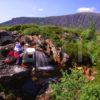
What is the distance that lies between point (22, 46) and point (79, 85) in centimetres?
2974

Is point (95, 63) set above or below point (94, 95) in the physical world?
below

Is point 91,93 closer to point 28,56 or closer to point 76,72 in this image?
point 76,72

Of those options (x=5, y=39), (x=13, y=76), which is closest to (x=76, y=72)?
(x=13, y=76)

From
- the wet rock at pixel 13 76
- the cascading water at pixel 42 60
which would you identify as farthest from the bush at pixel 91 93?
the cascading water at pixel 42 60

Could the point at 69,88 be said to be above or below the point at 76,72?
below

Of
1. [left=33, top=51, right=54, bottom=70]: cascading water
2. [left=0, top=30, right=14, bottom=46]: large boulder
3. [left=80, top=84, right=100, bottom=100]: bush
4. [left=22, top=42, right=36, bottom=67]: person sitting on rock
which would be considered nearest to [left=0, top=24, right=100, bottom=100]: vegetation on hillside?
[left=80, top=84, right=100, bottom=100]: bush

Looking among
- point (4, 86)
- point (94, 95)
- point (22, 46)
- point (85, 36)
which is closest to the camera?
point (94, 95)

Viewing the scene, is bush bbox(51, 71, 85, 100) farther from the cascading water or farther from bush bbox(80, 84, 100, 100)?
the cascading water

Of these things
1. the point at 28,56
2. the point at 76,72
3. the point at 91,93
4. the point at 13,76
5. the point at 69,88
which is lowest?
the point at 13,76

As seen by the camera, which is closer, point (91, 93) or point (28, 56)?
point (91, 93)

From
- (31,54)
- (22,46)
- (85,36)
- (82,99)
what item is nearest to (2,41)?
(22,46)

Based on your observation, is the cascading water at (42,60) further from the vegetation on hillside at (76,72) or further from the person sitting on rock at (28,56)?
the vegetation on hillside at (76,72)

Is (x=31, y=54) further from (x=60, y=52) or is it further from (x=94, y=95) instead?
(x=94, y=95)

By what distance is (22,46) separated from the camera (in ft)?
220
